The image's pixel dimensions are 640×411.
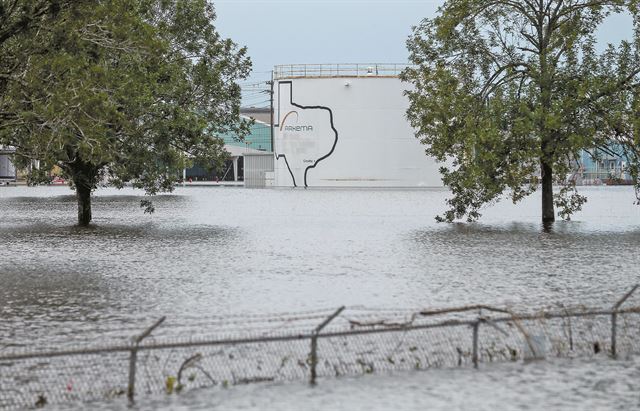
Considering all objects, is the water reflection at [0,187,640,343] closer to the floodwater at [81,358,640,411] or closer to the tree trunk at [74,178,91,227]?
the tree trunk at [74,178,91,227]

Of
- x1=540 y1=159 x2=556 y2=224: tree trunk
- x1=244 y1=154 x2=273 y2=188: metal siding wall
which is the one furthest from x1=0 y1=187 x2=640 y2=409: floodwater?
x1=244 y1=154 x2=273 y2=188: metal siding wall

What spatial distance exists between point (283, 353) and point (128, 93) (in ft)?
84.3

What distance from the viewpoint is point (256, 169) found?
128500 mm

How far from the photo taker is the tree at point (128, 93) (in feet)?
86.1

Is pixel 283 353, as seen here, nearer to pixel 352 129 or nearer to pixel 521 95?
pixel 521 95

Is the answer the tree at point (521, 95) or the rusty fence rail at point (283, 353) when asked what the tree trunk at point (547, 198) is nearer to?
the tree at point (521, 95)

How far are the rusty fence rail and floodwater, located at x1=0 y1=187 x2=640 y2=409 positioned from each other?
678 mm

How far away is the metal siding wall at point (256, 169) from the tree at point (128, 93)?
8096 centimetres

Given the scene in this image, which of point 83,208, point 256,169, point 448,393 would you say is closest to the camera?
point 448,393

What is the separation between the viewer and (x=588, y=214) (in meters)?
56.4

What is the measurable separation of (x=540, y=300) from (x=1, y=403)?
11484 mm

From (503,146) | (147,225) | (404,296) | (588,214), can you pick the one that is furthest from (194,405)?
(588,214)

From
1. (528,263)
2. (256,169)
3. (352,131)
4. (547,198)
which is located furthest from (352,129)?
(528,263)

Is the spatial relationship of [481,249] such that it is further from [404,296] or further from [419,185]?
[419,185]
